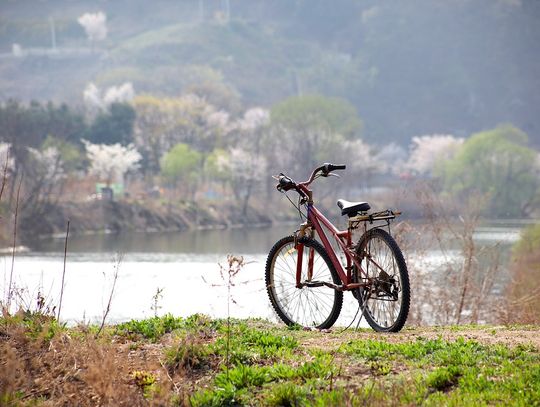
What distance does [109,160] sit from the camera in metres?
68.8

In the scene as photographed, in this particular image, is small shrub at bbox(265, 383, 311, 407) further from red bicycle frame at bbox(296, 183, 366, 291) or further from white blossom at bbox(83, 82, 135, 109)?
white blossom at bbox(83, 82, 135, 109)

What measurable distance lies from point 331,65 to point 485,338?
15520 centimetres

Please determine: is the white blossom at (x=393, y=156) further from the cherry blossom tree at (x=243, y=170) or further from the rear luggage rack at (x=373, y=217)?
the rear luggage rack at (x=373, y=217)

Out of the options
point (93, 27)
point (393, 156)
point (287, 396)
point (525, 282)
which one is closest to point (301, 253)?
point (287, 396)

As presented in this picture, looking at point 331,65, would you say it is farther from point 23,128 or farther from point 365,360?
point 365,360

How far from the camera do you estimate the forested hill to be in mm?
147875

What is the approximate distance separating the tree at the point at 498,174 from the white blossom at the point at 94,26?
350 feet

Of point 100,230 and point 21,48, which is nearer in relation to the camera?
point 100,230

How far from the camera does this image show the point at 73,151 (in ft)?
213

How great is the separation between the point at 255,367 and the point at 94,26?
17153 cm

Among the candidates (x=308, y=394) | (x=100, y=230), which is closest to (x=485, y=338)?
(x=308, y=394)

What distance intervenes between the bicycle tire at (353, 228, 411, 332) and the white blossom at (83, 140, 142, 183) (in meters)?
59.8

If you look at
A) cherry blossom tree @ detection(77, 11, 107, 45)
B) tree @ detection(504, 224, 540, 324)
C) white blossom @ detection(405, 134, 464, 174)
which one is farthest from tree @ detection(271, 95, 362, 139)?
cherry blossom tree @ detection(77, 11, 107, 45)

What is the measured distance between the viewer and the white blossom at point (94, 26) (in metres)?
171
